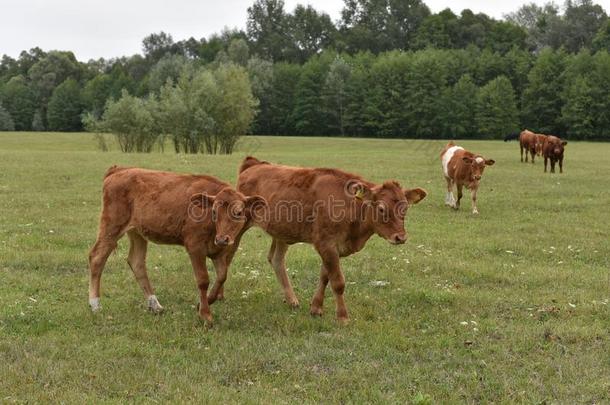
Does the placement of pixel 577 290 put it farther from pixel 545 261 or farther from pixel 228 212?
pixel 228 212

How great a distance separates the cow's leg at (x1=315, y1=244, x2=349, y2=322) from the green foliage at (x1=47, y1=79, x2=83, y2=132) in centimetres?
11349

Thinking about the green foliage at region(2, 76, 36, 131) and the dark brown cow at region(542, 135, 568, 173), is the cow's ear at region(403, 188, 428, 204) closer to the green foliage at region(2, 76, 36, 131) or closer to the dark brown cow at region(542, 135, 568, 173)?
the dark brown cow at region(542, 135, 568, 173)

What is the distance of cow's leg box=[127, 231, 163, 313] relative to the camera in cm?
842

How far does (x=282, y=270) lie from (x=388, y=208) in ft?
6.84

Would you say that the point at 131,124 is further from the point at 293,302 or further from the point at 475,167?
the point at 293,302

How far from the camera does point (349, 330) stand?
771 centimetres

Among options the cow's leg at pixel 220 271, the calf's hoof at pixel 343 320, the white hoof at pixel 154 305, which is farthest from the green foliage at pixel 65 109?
the calf's hoof at pixel 343 320

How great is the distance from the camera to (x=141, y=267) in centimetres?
870

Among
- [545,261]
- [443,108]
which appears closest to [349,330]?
[545,261]

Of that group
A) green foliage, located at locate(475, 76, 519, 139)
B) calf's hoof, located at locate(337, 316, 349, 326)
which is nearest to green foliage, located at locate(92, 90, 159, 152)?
calf's hoof, located at locate(337, 316, 349, 326)

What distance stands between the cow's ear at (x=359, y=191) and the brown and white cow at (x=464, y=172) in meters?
10.5

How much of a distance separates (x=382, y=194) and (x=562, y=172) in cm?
2613

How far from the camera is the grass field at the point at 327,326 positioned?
19.8 ft

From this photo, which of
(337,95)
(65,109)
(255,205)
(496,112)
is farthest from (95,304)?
(65,109)
